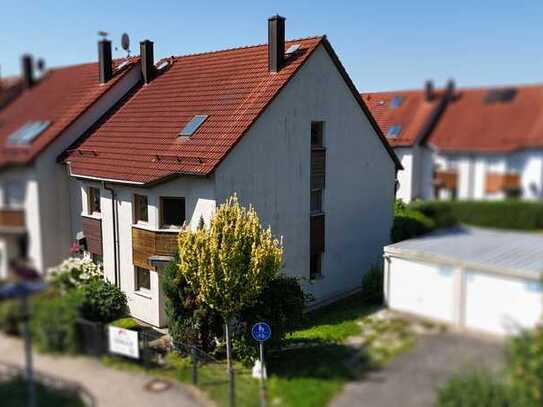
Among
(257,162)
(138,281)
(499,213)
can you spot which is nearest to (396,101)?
(499,213)

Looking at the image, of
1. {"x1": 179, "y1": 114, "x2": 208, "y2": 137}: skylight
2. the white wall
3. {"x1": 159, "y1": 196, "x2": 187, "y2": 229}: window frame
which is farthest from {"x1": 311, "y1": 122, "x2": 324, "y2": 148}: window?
{"x1": 159, "y1": 196, "x2": 187, "y2": 229}: window frame

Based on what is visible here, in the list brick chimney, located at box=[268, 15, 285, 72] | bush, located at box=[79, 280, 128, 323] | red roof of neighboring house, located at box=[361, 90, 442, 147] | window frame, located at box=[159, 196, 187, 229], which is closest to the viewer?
red roof of neighboring house, located at box=[361, 90, 442, 147]

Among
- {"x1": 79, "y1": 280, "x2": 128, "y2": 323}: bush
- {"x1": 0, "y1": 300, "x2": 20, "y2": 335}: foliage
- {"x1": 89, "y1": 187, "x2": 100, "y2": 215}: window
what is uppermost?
{"x1": 89, "y1": 187, "x2": 100, "y2": 215}: window

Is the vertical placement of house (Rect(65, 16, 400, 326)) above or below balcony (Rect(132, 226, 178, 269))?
above

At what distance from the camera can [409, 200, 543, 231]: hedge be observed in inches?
103

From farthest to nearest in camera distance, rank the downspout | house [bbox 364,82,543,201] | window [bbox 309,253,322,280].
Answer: window [bbox 309,253,322,280], the downspout, house [bbox 364,82,543,201]

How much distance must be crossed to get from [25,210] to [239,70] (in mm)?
7935

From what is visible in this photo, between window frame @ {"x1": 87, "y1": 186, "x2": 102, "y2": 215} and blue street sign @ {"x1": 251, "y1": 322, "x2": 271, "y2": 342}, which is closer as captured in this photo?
window frame @ {"x1": 87, "y1": 186, "x2": 102, "y2": 215}

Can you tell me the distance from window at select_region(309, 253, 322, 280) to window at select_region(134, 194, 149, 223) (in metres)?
3.66

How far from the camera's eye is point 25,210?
3768mm

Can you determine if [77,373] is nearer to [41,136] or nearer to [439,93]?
[41,136]

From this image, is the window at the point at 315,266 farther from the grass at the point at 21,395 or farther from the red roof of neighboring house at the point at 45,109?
the grass at the point at 21,395

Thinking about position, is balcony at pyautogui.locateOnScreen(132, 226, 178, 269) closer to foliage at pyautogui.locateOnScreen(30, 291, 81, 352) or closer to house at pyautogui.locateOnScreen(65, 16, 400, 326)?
house at pyautogui.locateOnScreen(65, 16, 400, 326)

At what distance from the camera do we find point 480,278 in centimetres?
266
